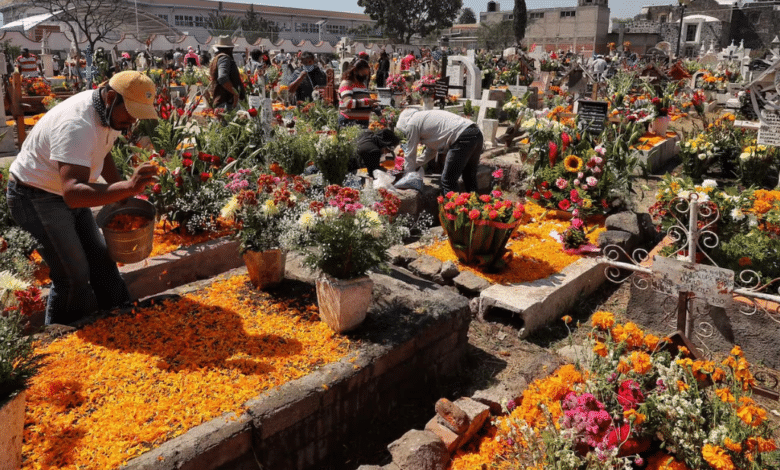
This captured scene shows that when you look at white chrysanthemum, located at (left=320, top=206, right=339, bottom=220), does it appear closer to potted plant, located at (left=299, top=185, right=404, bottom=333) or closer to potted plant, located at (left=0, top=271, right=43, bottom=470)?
potted plant, located at (left=299, top=185, right=404, bottom=333)

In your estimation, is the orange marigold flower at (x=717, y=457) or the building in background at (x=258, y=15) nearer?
the orange marigold flower at (x=717, y=457)

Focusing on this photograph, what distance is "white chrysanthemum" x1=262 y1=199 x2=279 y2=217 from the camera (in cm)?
392

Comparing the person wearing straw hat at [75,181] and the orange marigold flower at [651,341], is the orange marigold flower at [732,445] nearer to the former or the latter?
the orange marigold flower at [651,341]

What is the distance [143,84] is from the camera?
3.27m

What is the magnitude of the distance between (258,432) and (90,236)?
5.99 ft

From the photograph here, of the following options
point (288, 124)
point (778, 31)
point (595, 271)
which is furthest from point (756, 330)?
point (778, 31)

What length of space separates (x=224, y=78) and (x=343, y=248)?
230 inches

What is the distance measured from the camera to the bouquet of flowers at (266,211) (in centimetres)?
395

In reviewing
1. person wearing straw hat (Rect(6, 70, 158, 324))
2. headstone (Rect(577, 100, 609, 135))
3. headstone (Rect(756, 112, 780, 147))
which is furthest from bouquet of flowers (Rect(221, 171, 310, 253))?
headstone (Rect(756, 112, 780, 147))

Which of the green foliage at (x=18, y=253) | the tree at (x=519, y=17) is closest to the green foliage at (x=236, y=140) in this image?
the green foliage at (x=18, y=253)

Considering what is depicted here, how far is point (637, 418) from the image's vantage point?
2.54m

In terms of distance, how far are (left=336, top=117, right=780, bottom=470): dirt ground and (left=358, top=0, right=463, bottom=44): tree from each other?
61135 millimetres

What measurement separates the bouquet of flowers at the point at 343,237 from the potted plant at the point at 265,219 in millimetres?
281

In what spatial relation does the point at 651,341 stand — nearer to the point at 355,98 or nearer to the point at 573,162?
the point at 573,162
